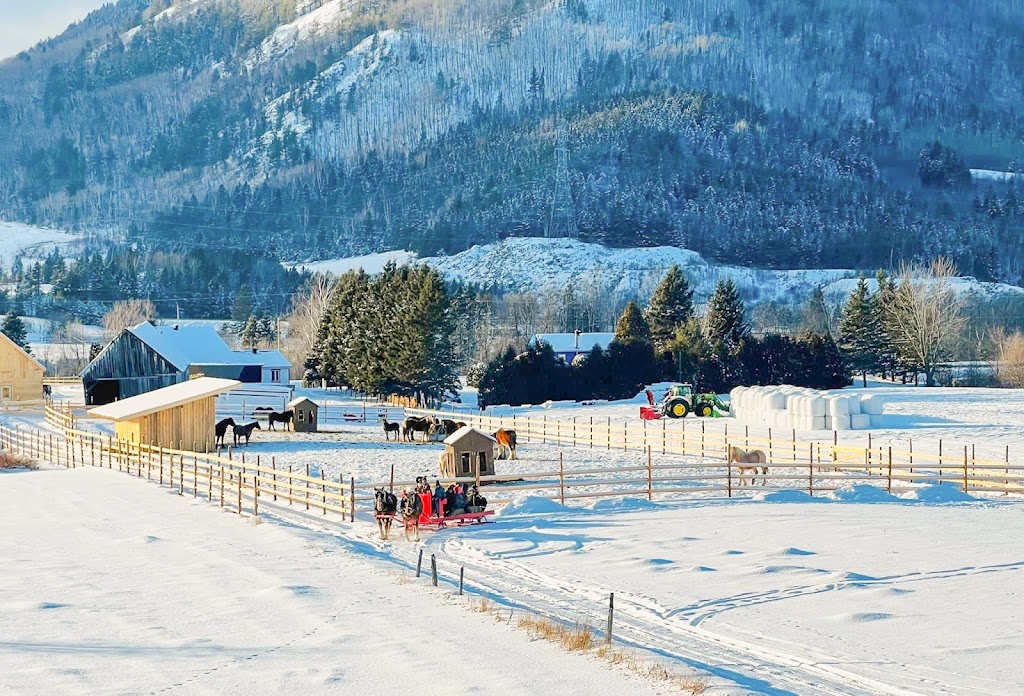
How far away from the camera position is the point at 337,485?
2667 centimetres

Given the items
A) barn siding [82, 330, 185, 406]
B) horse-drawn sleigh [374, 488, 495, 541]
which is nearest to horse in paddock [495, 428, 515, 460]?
horse-drawn sleigh [374, 488, 495, 541]

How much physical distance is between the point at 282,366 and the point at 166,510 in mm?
54613

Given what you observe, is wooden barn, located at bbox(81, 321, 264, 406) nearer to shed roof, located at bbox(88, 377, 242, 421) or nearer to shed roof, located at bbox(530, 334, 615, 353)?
shed roof, located at bbox(88, 377, 242, 421)

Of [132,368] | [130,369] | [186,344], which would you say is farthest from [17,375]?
[186,344]

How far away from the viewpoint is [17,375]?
75.7 metres

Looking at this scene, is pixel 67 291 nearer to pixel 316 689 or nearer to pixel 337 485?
pixel 337 485

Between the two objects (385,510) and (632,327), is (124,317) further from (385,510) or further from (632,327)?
(385,510)

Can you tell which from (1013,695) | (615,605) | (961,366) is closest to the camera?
(1013,695)

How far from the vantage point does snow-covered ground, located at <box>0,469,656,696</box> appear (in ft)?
46.4

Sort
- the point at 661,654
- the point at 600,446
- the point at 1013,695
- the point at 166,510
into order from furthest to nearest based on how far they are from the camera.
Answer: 1. the point at 600,446
2. the point at 166,510
3. the point at 661,654
4. the point at 1013,695

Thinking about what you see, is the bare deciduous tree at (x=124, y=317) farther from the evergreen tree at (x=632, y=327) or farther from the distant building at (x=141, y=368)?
the evergreen tree at (x=632, y=327)

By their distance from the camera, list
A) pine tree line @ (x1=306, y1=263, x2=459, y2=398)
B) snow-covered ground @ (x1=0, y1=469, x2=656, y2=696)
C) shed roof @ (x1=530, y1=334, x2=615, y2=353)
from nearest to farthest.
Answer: snow-covered ground @ (x1=0, y1=469, x2=656, y2=696) → pine tree line @ (x1=306, y1=263, x2=459, y2=398) → shed roof @ (x1=530, y1=334, x2=615, y2=353)

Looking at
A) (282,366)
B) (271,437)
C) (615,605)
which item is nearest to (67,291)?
(282,366)

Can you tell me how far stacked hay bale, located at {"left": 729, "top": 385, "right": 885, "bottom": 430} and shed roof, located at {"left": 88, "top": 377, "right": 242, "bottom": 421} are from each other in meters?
24.2
